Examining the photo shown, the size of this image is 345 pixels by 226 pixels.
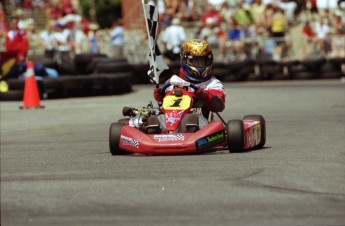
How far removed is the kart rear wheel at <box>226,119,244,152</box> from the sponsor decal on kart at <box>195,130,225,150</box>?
0.33ft

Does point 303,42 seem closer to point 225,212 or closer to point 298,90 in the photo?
point 298,90

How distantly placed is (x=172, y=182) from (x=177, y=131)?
2.18 m

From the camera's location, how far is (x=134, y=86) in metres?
25.7

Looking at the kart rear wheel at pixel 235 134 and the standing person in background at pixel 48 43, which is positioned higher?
the kart rear wheel at pixel 235 134

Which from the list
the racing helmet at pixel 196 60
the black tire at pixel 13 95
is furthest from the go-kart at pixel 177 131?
the black tire at pixel 13 95

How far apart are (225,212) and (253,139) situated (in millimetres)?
3717

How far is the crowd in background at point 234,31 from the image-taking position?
85.4 feet

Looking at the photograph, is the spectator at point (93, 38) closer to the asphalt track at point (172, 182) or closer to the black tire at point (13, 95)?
the black tire at point (13, 95)

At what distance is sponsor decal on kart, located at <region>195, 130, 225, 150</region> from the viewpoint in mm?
9737

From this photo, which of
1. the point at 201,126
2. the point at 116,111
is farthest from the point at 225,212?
the point at 116,111

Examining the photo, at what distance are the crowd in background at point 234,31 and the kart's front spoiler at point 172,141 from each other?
1527 centimetres

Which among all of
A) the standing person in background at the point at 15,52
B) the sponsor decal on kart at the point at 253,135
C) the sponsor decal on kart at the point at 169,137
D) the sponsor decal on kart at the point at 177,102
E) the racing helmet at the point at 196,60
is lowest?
the standing person in background at the point at 15,52

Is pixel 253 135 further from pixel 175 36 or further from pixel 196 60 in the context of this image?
pixel 175 36

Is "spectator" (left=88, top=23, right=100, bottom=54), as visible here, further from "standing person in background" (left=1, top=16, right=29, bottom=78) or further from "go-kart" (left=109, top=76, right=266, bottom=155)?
"go-kart" (left=109, top=76, right=266, bottom=155)
